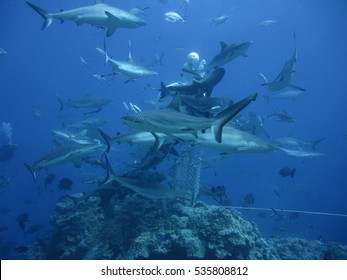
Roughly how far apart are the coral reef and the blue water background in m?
10.8

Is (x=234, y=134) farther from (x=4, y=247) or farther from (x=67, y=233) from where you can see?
(x=4, y=247)

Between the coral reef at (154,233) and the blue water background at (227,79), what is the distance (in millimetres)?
10814

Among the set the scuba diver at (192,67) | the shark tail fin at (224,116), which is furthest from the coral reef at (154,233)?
the shark tail fin at (224,116)

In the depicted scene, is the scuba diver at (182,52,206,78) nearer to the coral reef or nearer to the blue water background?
the coral reef

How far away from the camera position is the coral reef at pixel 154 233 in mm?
7012

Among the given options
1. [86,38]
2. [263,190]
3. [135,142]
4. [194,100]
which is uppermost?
[194,100]

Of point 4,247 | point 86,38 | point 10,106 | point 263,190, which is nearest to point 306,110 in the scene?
point 263,190

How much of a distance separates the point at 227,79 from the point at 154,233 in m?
117

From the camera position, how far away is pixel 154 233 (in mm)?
7246

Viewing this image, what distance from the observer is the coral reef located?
7.01 meters

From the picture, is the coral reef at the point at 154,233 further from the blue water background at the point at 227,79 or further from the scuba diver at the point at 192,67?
the blue water background at the point at 227,79

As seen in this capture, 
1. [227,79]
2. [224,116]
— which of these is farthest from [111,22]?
[227,79]

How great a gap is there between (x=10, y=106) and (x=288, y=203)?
284ft

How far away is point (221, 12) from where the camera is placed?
5641cm
